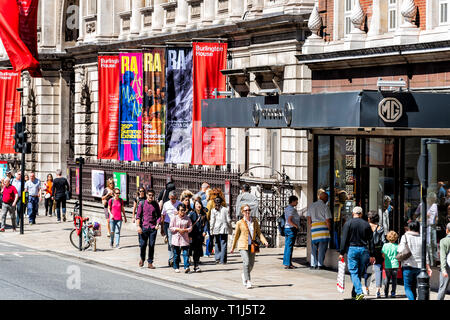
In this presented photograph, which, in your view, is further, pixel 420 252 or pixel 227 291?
pixel 227 291

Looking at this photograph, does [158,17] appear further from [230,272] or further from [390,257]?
[390,257]

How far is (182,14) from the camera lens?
126 feet

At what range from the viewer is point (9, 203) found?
36219mm

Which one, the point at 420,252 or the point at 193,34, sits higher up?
the point at 193,34

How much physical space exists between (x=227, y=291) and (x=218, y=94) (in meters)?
10.5

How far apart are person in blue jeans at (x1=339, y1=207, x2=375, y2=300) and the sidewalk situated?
66cm

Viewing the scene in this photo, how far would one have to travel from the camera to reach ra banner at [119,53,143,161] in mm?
38531

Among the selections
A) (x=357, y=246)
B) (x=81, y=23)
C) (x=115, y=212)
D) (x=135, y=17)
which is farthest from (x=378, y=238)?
(x=81, y=23)

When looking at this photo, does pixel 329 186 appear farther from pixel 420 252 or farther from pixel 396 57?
pixel 420 252

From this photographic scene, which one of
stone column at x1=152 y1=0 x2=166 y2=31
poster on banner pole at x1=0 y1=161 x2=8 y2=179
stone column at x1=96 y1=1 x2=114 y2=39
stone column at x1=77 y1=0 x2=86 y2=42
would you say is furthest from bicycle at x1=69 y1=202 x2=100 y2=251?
poster on banner pole at x1=0 y1=161 x2=8 y2=179

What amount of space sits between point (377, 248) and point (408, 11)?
16.4ft

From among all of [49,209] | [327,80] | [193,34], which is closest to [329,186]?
[327,80]

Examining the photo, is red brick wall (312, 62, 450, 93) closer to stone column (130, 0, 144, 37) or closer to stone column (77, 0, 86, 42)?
stone column (130, 0, 144, 37)
